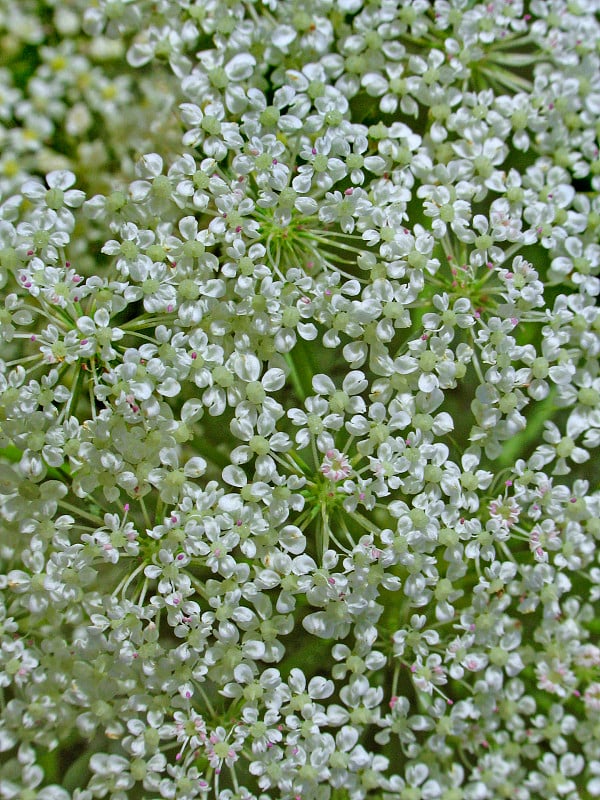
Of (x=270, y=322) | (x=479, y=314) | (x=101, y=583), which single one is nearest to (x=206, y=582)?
(x=101, y=583)

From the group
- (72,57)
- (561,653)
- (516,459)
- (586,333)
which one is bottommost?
(561,653)

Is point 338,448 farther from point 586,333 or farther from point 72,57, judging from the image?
point 72,57

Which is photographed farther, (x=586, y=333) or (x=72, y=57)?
(x=72, y=57)

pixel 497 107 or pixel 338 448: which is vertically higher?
pixel 497 107
